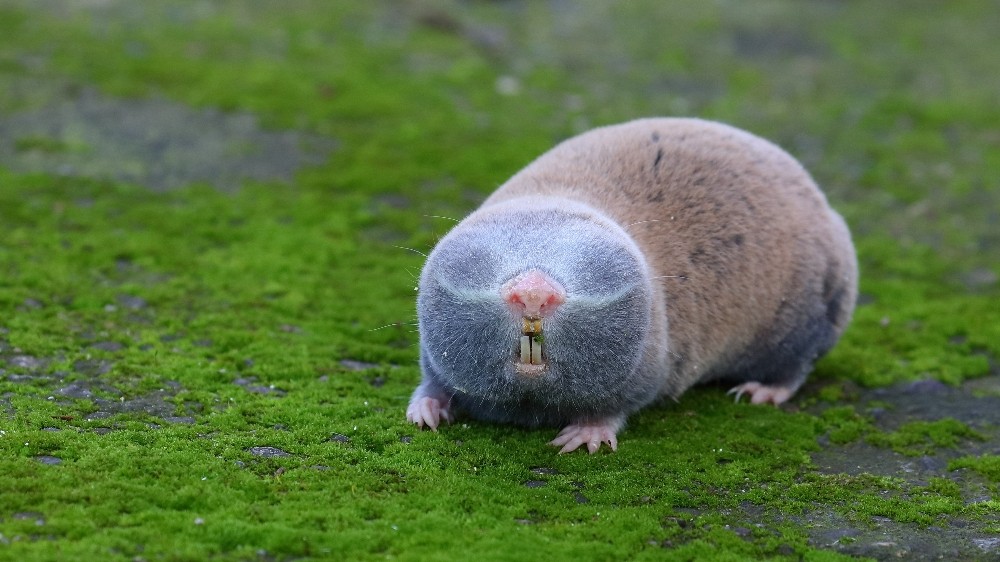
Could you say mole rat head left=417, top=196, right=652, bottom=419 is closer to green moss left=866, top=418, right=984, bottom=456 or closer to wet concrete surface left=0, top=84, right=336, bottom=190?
green moss left=866, top=418, right=984, bottom=456

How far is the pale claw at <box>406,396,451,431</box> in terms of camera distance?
679cm

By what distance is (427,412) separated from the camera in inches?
269

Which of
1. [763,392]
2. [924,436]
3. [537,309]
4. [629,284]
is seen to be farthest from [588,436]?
[924,436]

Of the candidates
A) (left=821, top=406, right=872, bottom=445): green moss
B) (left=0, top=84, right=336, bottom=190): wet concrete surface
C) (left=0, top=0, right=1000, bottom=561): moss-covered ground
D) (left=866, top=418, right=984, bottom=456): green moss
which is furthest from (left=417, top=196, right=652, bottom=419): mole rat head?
(left=0, top=84, right=336, bottom=190): wet concrete surface

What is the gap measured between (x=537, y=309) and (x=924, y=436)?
10.5 ft

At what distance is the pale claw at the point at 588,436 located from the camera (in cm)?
664

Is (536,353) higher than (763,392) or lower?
higher

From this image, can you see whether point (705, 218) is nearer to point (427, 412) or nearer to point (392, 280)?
point (427, 412)

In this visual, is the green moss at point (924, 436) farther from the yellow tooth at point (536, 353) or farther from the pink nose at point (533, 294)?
the pink nose at point (533, 294)

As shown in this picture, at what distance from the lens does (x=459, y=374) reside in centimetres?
639

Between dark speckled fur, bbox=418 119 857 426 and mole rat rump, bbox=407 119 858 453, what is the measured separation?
0.01 metres

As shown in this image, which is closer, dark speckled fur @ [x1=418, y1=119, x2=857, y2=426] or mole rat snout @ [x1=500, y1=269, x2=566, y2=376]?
mole rat snout @ [x1=500, y1=269, x2=566, y2=376]

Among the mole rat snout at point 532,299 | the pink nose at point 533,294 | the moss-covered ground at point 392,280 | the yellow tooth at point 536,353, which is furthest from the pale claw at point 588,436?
the pink nose at point 533,294

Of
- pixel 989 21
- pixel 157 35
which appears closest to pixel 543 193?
pixel 157 35
